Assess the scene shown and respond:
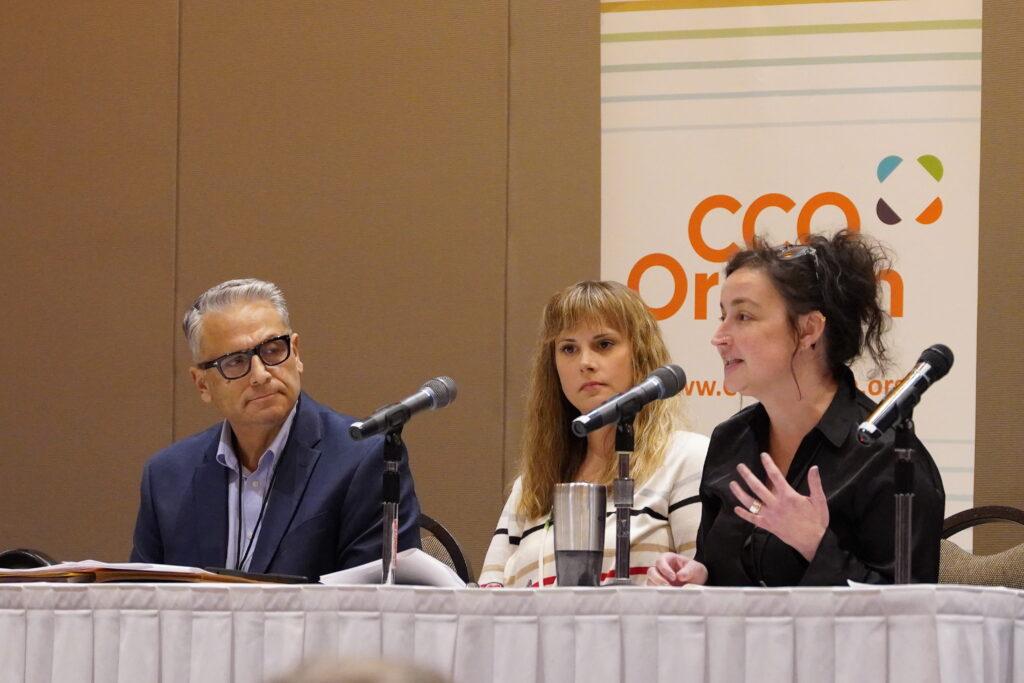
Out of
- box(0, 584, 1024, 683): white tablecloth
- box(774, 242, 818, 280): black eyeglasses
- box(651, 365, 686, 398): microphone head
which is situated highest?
box(774, 242, 818, 280): black eyeglasses

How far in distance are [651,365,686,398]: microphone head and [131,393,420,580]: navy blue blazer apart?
0.81 meters

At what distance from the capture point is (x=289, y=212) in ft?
15.3

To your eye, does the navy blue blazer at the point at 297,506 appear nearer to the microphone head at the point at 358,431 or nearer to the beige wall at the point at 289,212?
the microphone head at the point at 358,431

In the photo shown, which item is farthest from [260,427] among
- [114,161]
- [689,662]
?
[114,161]

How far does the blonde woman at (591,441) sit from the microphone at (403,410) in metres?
0.61

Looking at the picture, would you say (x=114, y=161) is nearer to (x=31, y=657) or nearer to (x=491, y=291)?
(x=491, y=291)

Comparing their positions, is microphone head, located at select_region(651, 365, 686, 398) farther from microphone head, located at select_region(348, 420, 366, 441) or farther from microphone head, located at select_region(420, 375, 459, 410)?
microphone head, located at select_region(348, 420, 366, 441)

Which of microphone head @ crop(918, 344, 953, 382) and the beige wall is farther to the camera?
the beige wall

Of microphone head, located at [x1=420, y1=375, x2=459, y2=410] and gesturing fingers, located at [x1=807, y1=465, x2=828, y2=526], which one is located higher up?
microphone head, located at [x1=420, y1=375, x2=459, y2=410]

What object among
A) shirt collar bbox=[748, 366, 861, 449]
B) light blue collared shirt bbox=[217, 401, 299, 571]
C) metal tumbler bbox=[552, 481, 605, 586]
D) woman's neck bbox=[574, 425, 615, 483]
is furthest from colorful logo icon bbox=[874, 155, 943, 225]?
metal tumbler bbox=[552, 481, 605, 586]

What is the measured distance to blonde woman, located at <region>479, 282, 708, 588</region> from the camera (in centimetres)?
297

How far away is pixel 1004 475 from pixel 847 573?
208 cm

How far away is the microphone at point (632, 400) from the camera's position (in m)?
2.23

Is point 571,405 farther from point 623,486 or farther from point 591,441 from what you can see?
point 623,486
